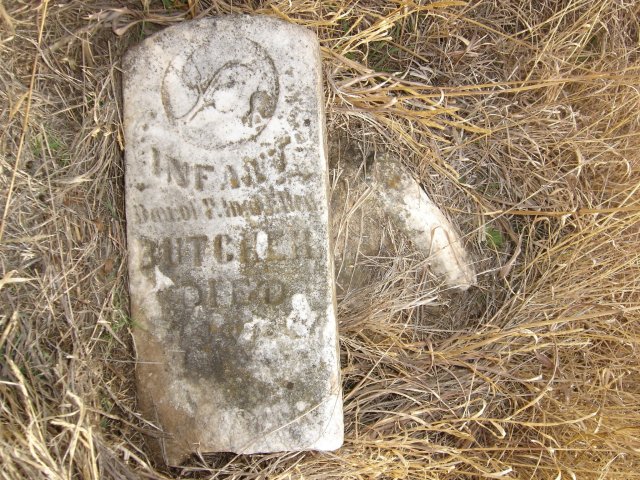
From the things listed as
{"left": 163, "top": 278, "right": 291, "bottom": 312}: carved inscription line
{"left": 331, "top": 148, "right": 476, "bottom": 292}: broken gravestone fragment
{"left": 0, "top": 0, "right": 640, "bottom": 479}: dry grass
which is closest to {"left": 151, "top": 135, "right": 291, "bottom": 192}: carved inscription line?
{"left": 0, "top": 0, "right": 640, "bottom": 479}: dry grass

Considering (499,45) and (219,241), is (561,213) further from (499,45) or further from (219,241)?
(219,241)

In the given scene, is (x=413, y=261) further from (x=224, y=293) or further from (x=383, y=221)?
(x=224, y=293)

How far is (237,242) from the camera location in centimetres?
177

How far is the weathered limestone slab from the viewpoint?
5.69 feet

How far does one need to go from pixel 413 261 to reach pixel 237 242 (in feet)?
2.76

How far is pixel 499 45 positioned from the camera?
2383 mm

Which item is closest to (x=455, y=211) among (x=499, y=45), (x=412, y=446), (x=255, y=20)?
(x=499, y=45)

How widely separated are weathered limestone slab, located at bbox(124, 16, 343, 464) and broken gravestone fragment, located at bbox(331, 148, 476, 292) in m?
0.47

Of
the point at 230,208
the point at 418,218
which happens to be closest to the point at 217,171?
the point at 230,208

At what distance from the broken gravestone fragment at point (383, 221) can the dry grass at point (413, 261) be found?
0.27ft

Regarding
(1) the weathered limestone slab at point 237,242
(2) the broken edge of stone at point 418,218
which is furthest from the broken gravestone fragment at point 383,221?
(1) the weathered limestone slab at point 237,242

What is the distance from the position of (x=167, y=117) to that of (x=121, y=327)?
73 centimetres

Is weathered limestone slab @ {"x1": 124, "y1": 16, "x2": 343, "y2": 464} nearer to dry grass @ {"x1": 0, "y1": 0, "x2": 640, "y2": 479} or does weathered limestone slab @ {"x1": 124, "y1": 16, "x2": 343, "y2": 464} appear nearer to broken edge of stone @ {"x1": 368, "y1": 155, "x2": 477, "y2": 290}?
dry grass @ {"x1": 0, "y1": 0, "x2": 640, "y2": 479}

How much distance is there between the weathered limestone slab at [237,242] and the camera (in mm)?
1735
